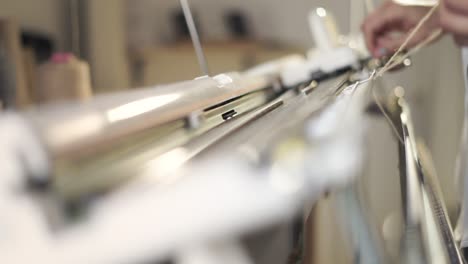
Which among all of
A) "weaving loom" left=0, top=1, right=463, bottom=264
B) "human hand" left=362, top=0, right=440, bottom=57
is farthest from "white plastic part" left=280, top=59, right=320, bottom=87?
"weaving loom" left=0, top=1, right=463, bottom=264

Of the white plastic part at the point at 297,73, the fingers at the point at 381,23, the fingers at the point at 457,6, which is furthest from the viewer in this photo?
the fingers at the point at 381,23

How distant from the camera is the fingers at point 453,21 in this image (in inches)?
17.0

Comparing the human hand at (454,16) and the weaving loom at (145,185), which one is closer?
the weaving loom at (145,185)

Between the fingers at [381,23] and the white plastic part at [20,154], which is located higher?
the fingers at [381,23]

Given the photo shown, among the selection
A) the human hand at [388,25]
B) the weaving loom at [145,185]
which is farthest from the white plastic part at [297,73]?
the weaving loom at [145,185]

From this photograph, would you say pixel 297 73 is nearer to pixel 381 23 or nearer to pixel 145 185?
pixel 381 23

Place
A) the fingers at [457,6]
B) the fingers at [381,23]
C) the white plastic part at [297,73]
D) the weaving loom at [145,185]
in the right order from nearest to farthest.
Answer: the weaving loom at [145,185]
the fingers at [457,6]
the white plastic part at [297,73]
the fingers at [381,23]

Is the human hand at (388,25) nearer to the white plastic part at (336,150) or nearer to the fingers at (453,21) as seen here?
the fingers at (453,21)

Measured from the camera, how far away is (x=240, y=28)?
1291 millimetres

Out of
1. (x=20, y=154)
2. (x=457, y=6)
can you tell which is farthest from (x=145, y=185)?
(x=457, y=6)

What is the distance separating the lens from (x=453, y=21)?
1.43 feet

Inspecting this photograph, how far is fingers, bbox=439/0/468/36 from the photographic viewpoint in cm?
Result: 43

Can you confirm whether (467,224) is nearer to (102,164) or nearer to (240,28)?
(102,164)

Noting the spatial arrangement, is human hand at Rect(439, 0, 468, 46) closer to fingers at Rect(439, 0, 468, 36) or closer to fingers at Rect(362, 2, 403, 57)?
fingers at Rect(439, 0, 468, 36)
